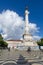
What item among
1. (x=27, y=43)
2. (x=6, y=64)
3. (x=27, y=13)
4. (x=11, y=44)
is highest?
(x=27, y=13)

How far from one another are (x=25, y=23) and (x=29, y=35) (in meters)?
5.37

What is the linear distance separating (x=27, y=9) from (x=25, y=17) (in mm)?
6181

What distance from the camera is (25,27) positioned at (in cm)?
7694

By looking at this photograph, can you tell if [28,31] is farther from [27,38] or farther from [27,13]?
[27,13]

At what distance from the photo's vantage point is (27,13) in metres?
80.6

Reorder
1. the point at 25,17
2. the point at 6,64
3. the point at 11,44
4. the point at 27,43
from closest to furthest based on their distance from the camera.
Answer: the point at 6,64
the point at 27,43
the point at 25,17
the point at 11,44

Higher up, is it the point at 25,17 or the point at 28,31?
the point at 25,17

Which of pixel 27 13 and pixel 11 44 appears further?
pixel 11 44

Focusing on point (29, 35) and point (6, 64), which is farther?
point (29, 35)

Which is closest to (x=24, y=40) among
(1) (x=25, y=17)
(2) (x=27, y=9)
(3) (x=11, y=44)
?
(1) (x=25, y=17)

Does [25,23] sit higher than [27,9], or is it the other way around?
[27,9]

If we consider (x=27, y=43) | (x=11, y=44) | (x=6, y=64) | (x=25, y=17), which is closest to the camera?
(x=6, y=64)

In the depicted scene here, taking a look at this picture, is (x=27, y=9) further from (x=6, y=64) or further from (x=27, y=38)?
(x=6, y=64)

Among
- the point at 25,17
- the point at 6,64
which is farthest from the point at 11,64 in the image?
the point at 25,17
